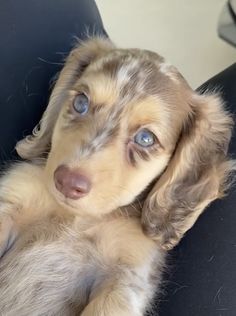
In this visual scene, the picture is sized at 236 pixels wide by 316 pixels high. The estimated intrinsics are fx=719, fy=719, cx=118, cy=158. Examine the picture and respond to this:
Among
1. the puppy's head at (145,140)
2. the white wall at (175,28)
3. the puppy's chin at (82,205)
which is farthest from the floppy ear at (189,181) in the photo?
the white wall at (175,28)

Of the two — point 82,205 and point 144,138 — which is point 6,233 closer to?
point 82,205

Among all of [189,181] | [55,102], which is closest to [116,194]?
[189,181]

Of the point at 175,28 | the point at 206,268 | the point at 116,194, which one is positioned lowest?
the point at 175,28

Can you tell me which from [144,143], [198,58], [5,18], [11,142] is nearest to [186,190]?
[144,143]

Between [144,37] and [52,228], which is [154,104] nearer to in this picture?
[52,228]

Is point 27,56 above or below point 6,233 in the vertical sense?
above

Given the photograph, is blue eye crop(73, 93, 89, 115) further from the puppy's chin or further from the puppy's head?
the puppy's chin

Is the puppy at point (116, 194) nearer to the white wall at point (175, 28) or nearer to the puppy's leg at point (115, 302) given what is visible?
the puppy's leg at point (115, 302)
